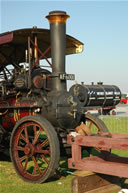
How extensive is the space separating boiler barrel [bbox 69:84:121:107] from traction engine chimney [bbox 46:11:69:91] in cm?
1153

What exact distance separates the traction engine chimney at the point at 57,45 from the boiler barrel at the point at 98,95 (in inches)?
454

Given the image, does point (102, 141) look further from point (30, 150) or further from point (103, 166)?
point (30, 150)

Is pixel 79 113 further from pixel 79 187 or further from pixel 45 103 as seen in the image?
pixel 79 187

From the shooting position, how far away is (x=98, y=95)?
65.7 feet

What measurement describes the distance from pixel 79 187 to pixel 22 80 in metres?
2.73

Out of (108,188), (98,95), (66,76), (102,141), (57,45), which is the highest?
(57,45)

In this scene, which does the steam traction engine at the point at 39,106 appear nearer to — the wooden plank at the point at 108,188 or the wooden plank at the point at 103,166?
the wooden plank at the point at 103,166

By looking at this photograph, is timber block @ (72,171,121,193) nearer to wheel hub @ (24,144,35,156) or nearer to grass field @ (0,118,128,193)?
grass field @ (0,118,128,193)

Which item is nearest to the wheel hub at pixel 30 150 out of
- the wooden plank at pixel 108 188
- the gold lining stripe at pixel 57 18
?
the wooden plank at pixel 108 188

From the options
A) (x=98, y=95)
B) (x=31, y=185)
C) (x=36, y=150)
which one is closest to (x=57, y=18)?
(x=36, y=150)

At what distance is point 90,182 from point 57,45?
294 centimetres

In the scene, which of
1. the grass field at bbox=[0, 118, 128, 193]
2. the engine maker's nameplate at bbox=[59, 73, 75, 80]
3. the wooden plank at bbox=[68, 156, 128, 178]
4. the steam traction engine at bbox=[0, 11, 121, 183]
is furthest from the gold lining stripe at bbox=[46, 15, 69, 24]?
the grass field at bbox=[0, 118, 128, 193]

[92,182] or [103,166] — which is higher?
[103,166]

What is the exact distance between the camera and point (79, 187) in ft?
15.5
